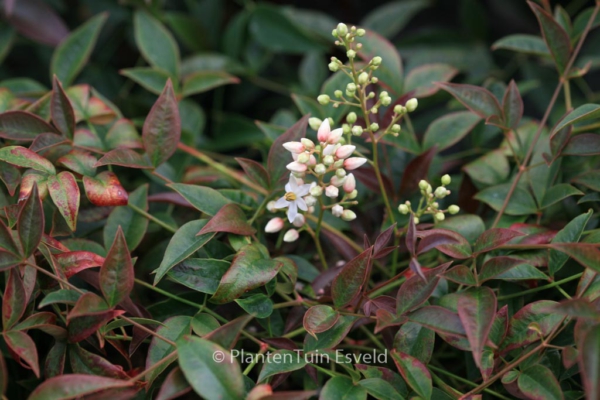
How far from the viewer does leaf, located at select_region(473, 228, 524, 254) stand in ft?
2.58

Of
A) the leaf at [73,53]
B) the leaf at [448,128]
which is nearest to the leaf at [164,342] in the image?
the leaf at [448,128]

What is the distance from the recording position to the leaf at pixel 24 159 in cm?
81

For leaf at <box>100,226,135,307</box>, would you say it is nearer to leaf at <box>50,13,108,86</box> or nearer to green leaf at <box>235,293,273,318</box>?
green leaf at <box>235,293,273,318</box>

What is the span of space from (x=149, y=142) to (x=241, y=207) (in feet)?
0.58

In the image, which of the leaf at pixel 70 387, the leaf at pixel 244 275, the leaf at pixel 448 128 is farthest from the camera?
the leaf at pixel 448 128

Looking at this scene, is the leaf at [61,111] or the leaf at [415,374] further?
the leaf at [61,111]

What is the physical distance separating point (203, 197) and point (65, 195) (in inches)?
7.5

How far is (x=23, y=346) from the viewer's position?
2.30 ft

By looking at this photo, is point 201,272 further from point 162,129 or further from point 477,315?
point 477,315

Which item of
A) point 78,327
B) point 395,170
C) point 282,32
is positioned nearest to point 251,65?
point 282,32

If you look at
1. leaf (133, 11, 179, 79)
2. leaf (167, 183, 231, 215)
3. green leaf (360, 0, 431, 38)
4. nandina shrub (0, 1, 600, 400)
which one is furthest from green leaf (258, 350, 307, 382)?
green leaf (360, 0, 431, 38)

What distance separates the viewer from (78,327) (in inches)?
30.2

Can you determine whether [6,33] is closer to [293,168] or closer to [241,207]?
[241,207]

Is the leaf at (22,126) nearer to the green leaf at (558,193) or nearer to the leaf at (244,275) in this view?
the leaf at (244,275)
